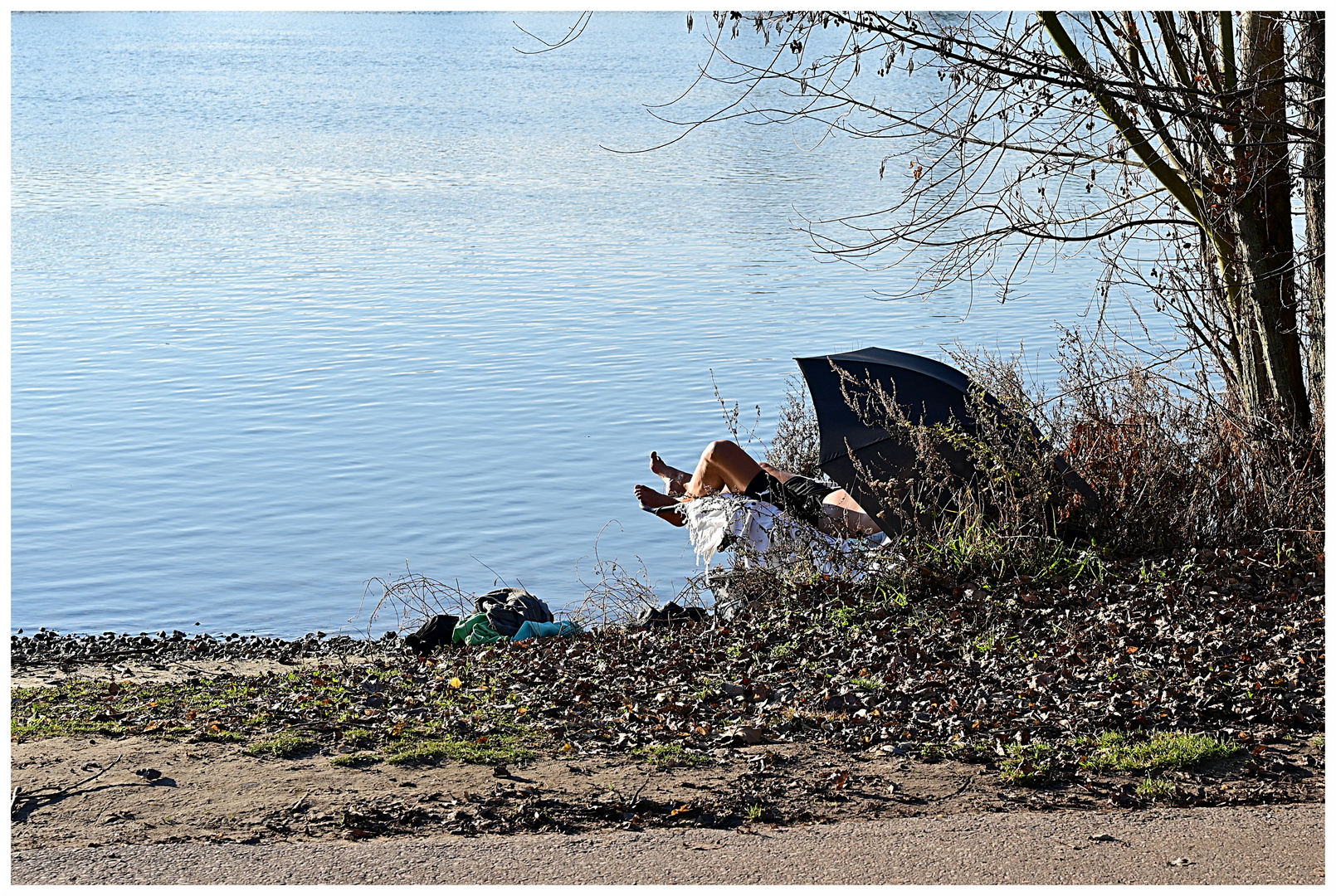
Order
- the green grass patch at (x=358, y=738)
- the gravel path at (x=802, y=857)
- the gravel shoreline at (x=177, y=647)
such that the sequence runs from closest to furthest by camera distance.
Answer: the gravel path at (x=802, y=857) → the green grass patch at (x=358, y=738) → the gravel shoreline at (x=177, y=647)

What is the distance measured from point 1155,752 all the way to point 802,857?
5.67ft

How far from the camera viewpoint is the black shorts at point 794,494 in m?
9.10

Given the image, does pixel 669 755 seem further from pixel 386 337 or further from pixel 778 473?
pixel 386 337

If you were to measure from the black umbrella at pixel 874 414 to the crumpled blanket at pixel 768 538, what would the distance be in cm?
38

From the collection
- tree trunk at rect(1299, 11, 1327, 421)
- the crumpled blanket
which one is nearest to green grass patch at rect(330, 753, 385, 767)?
the crumpled blanket

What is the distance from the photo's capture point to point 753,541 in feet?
29.5

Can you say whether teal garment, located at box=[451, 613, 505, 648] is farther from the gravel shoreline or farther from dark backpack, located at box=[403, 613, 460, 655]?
the gravel shoreline

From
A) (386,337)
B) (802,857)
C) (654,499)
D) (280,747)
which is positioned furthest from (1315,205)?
(386,337)

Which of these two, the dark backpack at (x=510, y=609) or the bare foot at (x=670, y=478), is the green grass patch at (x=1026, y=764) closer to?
the dark backpack at (x=510, y=609)

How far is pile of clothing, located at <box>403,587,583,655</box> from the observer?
8701 mm

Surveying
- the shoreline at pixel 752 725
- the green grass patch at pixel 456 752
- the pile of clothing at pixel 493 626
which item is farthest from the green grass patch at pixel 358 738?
the pile of clothing at pixel 493 626

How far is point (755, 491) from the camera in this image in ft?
32.2

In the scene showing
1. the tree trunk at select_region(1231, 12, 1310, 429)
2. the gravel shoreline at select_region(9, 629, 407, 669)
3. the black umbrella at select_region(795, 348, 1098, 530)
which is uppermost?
the tree trunk at select_region(1231, 12, 1310, 429)

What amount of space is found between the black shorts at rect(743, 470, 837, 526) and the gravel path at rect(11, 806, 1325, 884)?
4.08 m
